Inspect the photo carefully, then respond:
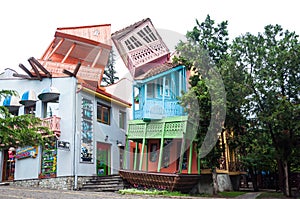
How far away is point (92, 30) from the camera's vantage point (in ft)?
69.7

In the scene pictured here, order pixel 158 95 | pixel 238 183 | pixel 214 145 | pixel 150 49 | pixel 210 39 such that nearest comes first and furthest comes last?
pixel 214 145, pixel 210 39, pixel 158 95, pixel 150 49, pixel 238 183

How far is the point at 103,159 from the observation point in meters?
19.7

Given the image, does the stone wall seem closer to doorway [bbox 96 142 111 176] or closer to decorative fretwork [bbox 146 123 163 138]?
doorway [bbox 96 142 111 176]

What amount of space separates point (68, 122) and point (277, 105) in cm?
964

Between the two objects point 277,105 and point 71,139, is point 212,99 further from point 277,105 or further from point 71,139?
point 71,139

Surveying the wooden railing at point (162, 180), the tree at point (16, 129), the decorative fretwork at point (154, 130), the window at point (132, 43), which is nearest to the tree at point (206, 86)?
the wooden railing at point (162, 180)

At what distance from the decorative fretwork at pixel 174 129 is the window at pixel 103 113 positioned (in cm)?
478

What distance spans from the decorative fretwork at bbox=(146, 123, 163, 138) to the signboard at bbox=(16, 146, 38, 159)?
5548 millimetres

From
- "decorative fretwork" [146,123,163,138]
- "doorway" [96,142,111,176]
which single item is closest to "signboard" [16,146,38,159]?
"doorway" [96,142,111,176]

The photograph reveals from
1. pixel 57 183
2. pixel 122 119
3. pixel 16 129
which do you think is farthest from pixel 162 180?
pixel 122 119

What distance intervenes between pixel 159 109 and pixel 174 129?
1405 mm

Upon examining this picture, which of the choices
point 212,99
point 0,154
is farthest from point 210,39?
point 0,154

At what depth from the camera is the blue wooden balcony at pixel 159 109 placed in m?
16.9

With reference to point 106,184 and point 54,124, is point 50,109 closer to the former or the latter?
point 54,124
